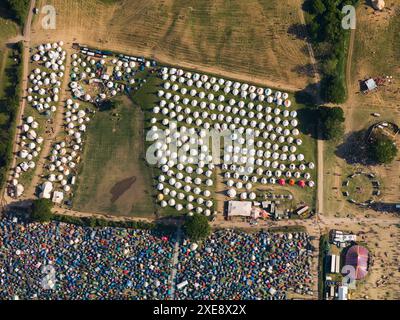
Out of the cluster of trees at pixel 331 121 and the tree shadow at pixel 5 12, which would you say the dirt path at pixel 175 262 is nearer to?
the cluster of trees at pixel 331 121

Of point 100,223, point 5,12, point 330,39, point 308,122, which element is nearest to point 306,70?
point 330,39

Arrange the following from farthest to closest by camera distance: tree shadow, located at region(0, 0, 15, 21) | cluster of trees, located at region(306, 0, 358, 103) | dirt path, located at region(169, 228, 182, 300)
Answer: tree shadow, located at region(0, 0, 15, 21) < dirt path, located at region(169, 228, 182, 300) < cluster of trees, located at region(306, 0, 358, 103)

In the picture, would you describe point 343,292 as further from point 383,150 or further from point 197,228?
point 197,228

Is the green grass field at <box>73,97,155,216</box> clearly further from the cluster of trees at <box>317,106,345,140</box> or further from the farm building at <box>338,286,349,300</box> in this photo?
the farm building at <box>338,286,349,300</box>

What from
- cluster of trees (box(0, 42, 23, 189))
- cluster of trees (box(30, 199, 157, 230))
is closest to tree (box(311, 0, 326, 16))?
cluster of trees (box(30, 199, 157, 230))

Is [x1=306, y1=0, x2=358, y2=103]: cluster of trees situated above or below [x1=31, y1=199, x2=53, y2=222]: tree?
above

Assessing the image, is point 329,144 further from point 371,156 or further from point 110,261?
point 110,261

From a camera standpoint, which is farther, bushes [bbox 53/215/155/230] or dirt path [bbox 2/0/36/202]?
dirt path [bbox 2/0/36/202]
